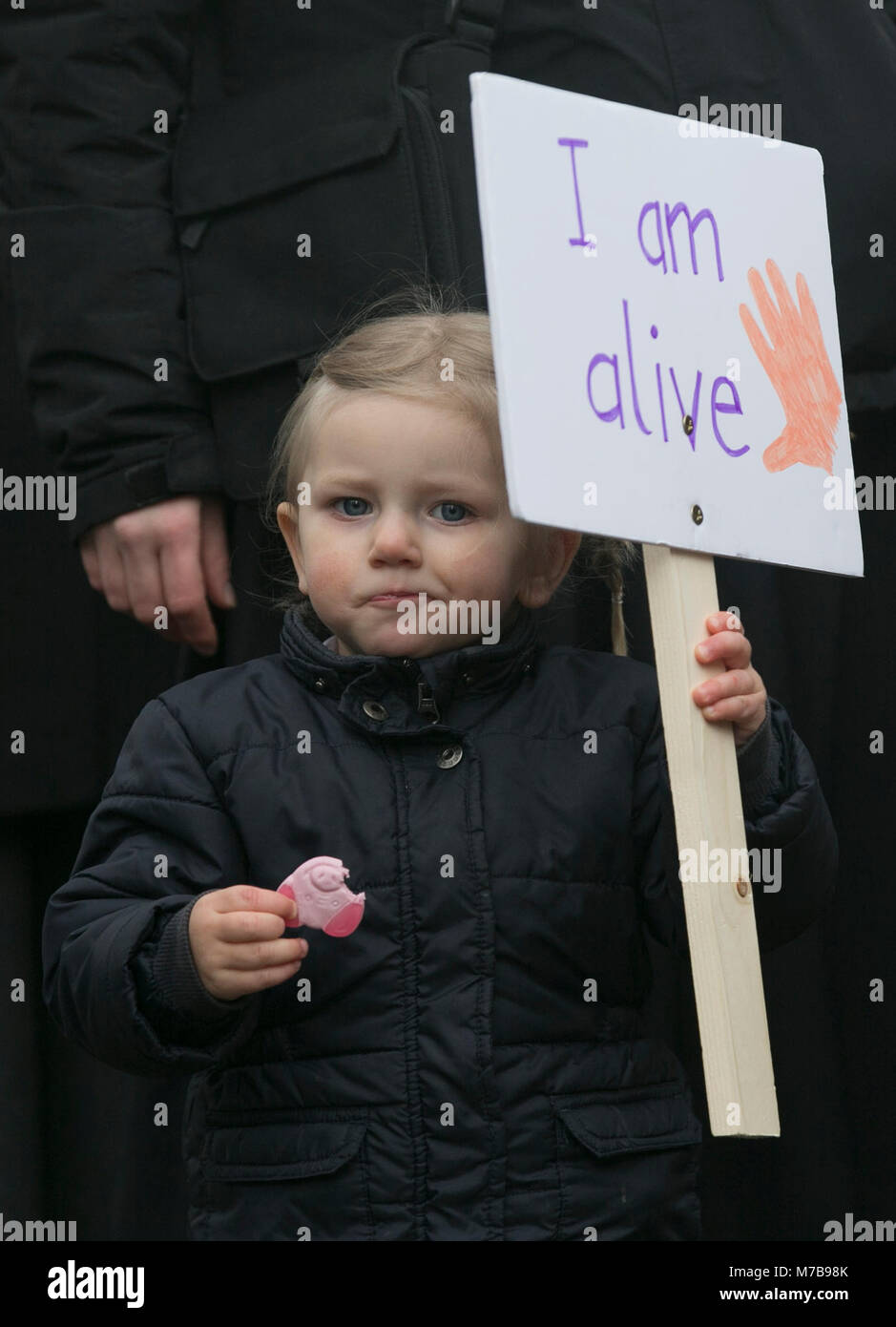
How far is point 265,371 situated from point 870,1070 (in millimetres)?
1035

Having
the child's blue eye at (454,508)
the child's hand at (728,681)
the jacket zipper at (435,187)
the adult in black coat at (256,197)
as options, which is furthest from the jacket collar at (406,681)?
the jacket zipper at (435,187)

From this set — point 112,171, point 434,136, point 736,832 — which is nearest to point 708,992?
point 736,832

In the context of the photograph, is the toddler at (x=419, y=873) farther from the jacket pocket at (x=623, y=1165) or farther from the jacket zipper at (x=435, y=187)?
the jacket zipper at (x=435, y=187)

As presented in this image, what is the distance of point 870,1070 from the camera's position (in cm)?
236

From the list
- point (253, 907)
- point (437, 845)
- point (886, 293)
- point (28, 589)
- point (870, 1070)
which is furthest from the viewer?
point (28, 589)

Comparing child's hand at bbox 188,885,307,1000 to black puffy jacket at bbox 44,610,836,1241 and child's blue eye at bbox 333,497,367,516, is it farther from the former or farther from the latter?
child's blue eye at bbox 333,497,367,516

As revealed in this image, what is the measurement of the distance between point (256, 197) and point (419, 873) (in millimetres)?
737

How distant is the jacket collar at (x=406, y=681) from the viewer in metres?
1.78

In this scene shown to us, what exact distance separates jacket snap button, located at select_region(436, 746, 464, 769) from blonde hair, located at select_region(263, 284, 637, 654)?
0.71ft

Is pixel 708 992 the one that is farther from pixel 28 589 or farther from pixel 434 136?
pixel 28 589

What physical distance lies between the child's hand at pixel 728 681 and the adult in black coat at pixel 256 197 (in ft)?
1.61

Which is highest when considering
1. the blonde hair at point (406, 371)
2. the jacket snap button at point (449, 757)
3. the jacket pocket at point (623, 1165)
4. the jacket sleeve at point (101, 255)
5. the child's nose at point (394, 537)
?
the jacket sleeve at point (101, 255)

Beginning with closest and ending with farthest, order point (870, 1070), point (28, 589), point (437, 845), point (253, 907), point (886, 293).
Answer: point (253, 907), point (437, 845), point (886, 293), point (870, 1070), point (28, 589)

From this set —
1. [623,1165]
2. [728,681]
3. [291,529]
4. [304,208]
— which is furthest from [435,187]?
[623,1165]
